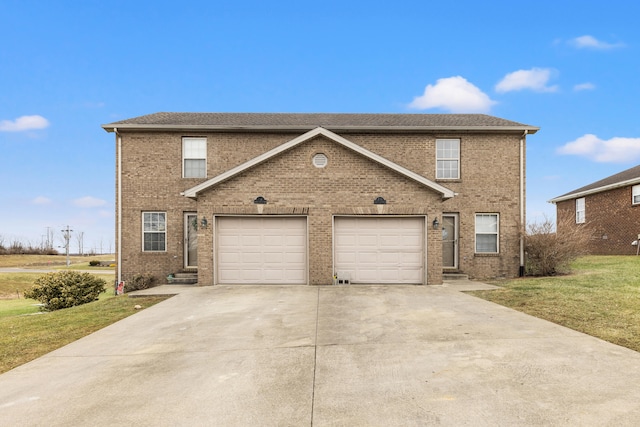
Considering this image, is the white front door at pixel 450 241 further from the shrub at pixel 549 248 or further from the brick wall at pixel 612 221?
the brick wall at pixel 612 221

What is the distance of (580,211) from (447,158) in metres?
16.8

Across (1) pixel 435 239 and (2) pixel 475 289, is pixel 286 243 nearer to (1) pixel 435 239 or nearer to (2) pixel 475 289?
(1) pixel 435 239

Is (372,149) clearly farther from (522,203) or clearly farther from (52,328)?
(52,328)

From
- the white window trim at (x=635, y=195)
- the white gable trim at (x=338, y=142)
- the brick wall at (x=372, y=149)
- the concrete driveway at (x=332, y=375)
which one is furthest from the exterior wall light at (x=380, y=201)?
the white window trim at (x=635, y=195)

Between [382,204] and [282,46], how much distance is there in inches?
660

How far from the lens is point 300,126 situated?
45.8ft

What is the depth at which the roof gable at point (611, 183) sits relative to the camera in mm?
20219

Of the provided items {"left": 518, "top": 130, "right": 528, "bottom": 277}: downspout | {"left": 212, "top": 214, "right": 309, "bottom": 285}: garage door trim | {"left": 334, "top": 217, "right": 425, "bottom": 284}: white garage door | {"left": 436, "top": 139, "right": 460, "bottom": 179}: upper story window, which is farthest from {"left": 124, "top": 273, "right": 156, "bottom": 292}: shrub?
{"left": 518, "top": 130, "right": 528, "bottom": 277}: downspout

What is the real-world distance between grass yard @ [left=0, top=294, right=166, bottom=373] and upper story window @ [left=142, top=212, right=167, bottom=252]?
3523mm

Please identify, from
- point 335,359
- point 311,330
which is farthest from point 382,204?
point 335,359

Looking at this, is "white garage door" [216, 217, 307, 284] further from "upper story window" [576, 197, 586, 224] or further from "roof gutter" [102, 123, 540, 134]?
"upper story window" [576, 197, 586, 224]

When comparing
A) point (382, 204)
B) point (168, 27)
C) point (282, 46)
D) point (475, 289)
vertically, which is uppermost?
point (282, 46)

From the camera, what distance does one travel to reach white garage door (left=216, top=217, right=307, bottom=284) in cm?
1176

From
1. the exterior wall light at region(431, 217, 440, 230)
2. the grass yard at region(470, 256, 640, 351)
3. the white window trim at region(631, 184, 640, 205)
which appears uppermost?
the white window trim at region(631, 184, 640, 205)
